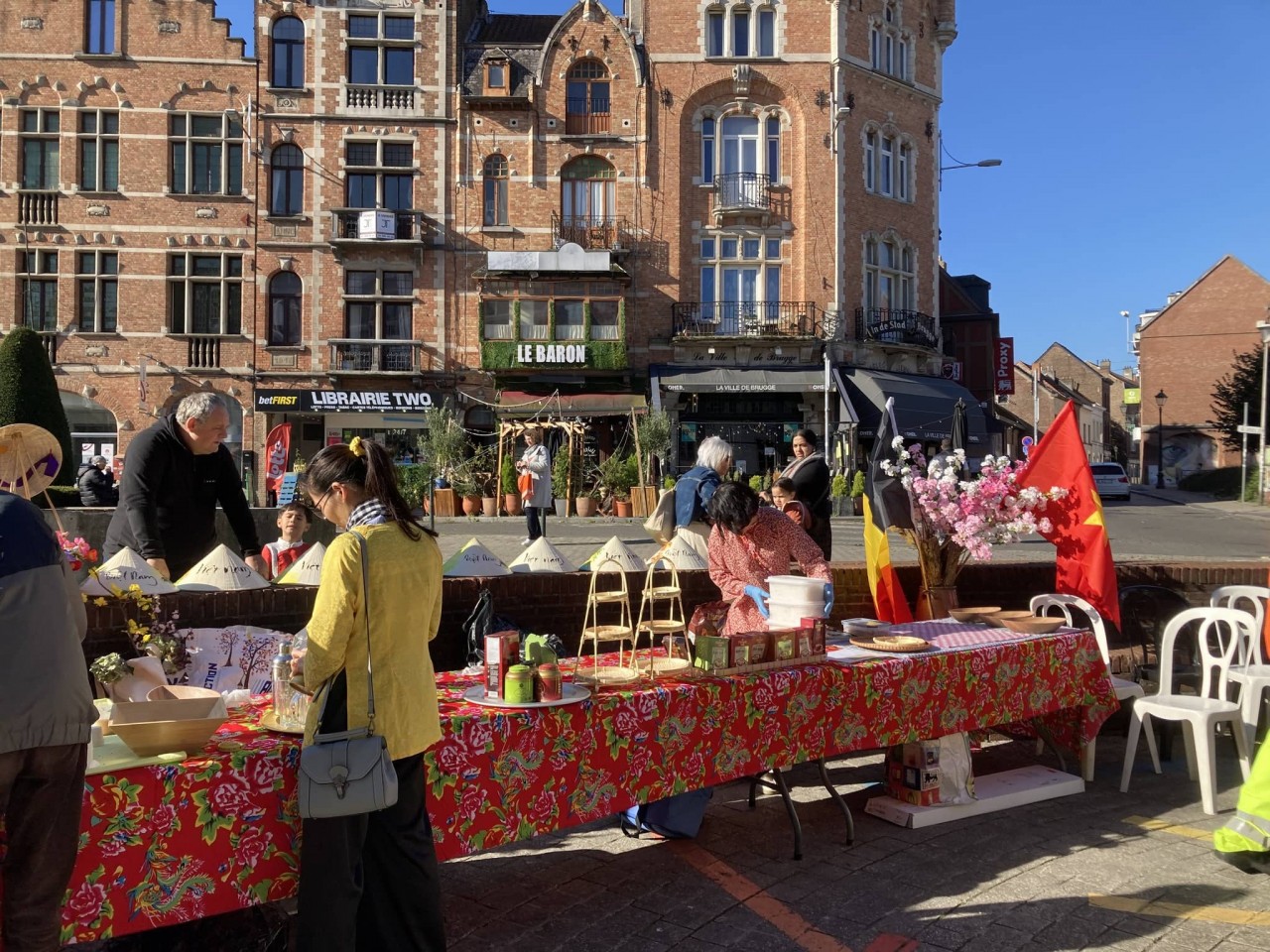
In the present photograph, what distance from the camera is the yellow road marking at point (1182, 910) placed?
147 inches

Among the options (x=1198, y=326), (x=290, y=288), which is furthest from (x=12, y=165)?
(x=1198, y=326)

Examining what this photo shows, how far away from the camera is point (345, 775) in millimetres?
2701

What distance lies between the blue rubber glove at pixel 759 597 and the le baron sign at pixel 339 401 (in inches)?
911

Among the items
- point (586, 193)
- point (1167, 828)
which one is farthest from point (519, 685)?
point (586, 193)

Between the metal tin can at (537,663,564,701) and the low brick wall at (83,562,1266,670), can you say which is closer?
the metal tin can at (537,663,564,701)

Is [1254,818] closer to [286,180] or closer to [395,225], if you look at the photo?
[395,225]

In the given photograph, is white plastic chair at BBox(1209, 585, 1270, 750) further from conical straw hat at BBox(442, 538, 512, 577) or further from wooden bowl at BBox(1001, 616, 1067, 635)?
conical straw hat at BBox(442, 538, 512, 577)

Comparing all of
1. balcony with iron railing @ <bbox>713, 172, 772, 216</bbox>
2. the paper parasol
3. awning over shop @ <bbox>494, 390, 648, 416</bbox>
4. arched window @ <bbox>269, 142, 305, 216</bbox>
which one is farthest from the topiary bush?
balcony with iron railing @ <bbox>713, 172, 772, 216</bbox>

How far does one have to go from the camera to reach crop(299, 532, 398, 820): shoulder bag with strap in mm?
2688

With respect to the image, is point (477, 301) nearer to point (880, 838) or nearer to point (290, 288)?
point (290, 288)

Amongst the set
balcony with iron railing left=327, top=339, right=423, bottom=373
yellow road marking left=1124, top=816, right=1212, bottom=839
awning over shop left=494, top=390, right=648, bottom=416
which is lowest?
yellow road marking left=1124, top=816, right=1212, bottom=839

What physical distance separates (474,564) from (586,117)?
81.4 feet

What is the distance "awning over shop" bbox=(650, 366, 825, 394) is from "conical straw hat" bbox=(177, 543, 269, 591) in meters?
22.6

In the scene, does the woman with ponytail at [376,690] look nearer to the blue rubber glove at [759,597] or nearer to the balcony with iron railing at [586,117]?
the blue rubber glove at [759,597]
